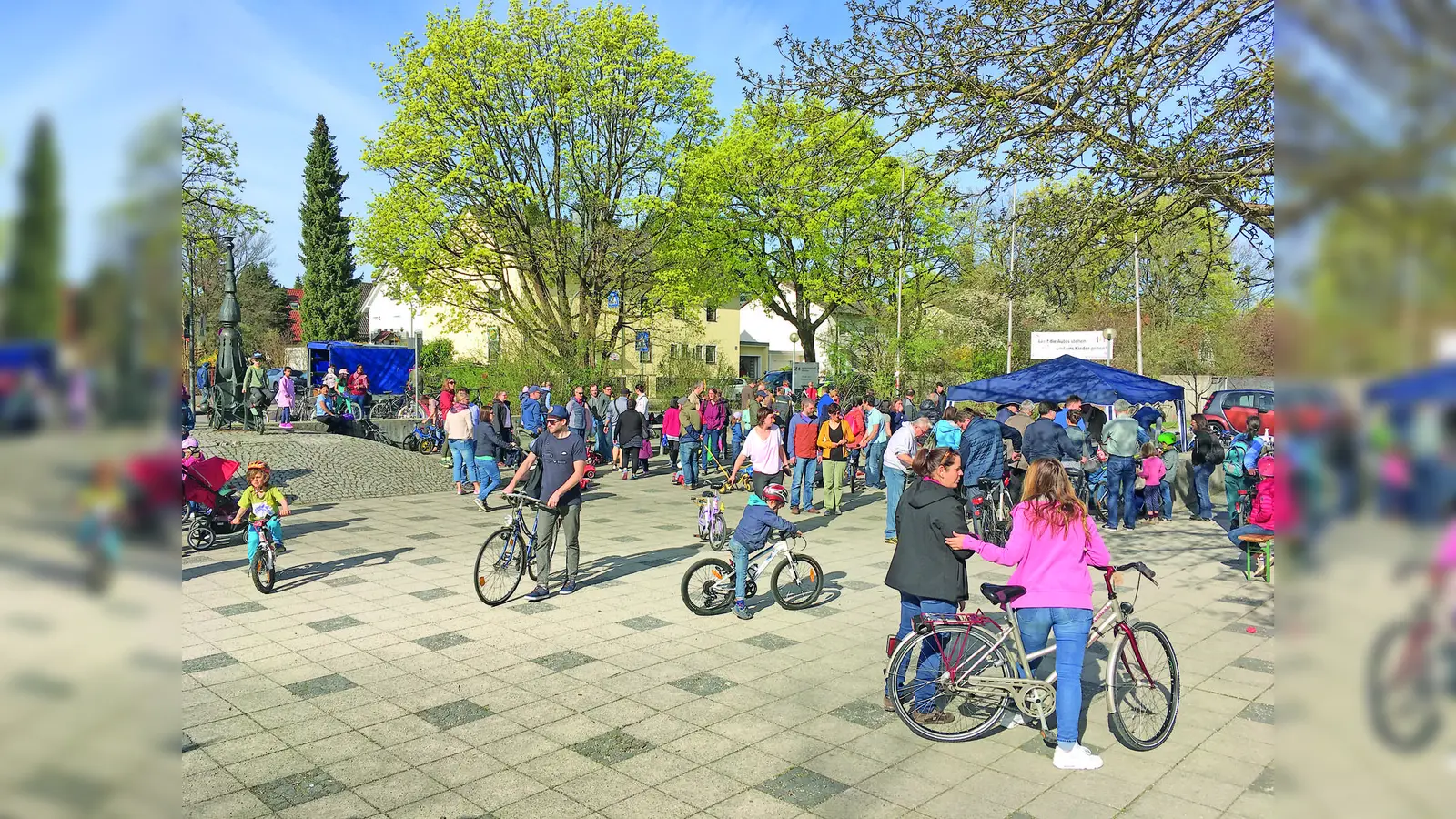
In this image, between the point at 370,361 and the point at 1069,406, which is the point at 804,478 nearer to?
the point at 1069,406

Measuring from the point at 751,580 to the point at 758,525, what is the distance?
56 centimetres

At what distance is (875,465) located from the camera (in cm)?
1833

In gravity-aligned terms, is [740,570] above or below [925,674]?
above

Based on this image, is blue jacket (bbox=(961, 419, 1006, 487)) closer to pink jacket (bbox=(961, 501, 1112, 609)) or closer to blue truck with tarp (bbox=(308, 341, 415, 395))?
pink jacket (bbox=(961, 501, 1112, 609))

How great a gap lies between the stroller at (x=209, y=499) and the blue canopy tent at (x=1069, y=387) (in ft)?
37.4

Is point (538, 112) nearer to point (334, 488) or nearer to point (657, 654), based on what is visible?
point (334, 488)

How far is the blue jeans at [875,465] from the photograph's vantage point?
→ 17.8 metres

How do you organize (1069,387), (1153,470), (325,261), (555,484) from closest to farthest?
(555,484) < (1153,470) < (1069,387) < (325,261)

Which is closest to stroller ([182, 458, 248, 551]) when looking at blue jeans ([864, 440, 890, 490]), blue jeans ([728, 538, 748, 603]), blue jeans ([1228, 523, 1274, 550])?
blue jeans ([728, 538, 748, 603])

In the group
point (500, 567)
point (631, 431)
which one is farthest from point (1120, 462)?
point (631, 431)

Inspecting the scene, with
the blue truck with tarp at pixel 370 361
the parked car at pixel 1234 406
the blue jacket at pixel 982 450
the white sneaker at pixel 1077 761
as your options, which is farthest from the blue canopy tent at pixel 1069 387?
the blue truck with tarp at pixel 370 361

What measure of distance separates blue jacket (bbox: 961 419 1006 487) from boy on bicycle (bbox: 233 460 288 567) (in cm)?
809

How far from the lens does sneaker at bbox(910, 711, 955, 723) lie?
591cm
